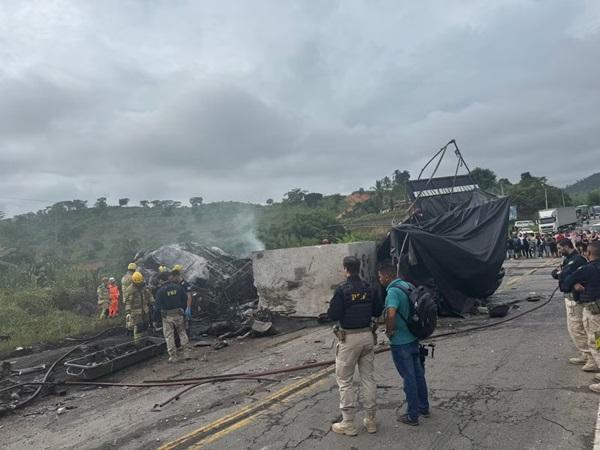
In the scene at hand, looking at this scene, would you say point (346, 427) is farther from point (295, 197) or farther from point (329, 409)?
point (295, 197)

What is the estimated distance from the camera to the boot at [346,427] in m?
4.36

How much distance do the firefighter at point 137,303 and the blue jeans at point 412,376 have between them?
24.4 ft

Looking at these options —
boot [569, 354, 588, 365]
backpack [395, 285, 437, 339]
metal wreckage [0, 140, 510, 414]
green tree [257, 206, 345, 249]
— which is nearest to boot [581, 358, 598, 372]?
boot [569, 354, 588, 365]

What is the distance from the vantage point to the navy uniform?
5445mm

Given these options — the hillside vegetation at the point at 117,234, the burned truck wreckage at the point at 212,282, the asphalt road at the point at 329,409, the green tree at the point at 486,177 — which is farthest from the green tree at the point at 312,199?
the asphalt road at the point at 329,409

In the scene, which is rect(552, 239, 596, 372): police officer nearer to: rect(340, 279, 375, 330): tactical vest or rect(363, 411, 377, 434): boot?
rect(340, 279, 375, 330): tactical vest

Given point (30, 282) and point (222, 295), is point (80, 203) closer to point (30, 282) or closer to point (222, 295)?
point (30, 282)

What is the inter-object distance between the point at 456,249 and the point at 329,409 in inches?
223

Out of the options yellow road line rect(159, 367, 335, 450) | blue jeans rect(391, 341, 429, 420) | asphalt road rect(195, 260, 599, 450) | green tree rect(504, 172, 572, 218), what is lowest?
asphalt road rect(195, 260, 599, 450)

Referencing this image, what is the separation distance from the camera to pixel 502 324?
9008mm

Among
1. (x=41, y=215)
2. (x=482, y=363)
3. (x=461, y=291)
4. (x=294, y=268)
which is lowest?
(x=482, y=363)

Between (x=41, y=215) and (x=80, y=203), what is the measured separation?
617 centimetres

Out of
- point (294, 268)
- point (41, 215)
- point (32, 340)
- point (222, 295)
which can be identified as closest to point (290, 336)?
point (294, 268)

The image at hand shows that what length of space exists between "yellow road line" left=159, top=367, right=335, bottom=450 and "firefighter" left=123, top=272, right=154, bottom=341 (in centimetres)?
554
